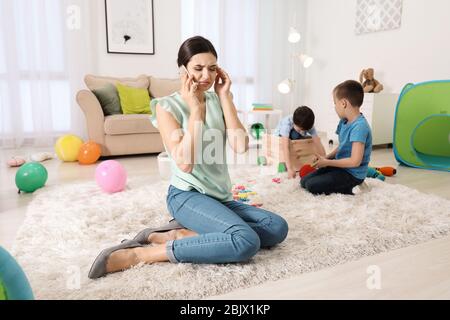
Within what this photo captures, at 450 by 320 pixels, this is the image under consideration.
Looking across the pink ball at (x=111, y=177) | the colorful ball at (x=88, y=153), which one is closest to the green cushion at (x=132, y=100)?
the colorful ball at (x=88, y=153)

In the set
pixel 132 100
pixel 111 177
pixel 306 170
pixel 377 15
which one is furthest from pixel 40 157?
pixel 377 15

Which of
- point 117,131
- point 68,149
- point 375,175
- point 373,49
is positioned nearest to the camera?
point 375,175

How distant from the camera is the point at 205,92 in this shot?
159 centimetres

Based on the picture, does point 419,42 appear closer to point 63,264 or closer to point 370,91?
point 370,91

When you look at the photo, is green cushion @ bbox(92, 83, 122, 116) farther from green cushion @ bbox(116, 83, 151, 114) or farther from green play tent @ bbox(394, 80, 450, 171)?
green play tent @ bbox(394, 80, 450, 171)

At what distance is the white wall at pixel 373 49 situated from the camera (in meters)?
4.00

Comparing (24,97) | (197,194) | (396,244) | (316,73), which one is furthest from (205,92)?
(316,73)

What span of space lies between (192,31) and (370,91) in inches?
99.0

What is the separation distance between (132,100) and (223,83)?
8.42 feet

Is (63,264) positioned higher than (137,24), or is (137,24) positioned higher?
(137,24)

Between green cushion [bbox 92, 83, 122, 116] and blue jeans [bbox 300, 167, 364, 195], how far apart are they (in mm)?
2298

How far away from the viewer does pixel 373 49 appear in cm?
479

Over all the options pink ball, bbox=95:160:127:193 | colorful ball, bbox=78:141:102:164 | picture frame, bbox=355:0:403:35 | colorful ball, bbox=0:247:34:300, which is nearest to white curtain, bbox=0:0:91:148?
colorful ball, bbox=78:141:102:164

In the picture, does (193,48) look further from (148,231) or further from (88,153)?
(88,153)
